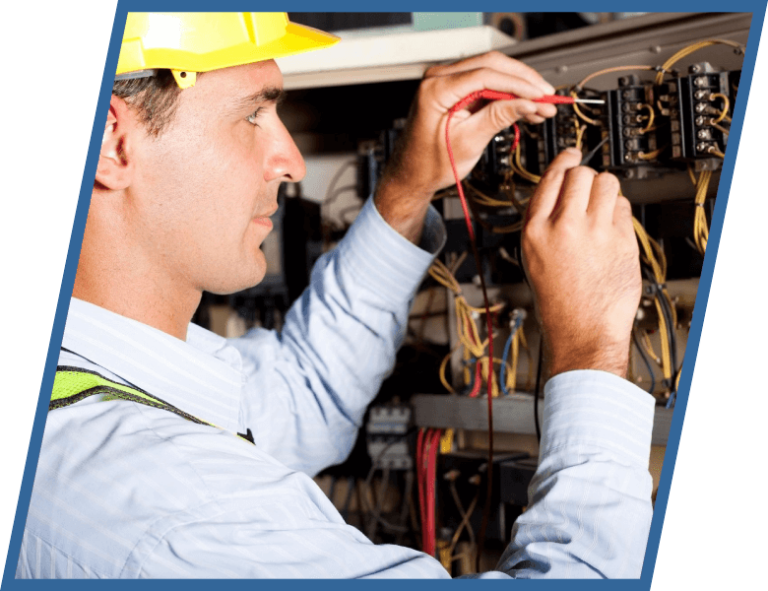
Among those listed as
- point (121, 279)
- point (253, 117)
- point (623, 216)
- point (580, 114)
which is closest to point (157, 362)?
point (121, 279)

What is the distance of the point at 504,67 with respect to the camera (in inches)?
39.1

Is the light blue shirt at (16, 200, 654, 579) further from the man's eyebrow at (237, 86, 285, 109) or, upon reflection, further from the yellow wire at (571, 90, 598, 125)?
the yellow wire at (571, 90, 598, 125)

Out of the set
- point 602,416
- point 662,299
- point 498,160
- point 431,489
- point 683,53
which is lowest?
point 431,489

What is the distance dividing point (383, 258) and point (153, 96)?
0.46 m

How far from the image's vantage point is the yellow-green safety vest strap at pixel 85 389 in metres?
0.70

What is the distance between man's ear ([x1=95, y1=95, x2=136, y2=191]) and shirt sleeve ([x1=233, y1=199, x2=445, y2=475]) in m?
0.43

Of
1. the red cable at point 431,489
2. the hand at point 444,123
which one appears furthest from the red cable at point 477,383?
the hand at point 444,123

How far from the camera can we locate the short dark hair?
2.82 ft

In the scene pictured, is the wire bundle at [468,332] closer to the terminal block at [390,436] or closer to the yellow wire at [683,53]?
the terminal block at [390,436]

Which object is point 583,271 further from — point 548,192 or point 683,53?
point 683,53

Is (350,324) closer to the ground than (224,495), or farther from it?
farther from it

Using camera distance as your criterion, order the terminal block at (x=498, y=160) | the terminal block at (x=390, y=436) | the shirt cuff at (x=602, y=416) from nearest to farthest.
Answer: the shirt cuff at (x=602, y=416) < the terminal block at (x=498, y=160) < the terminal block at (x=390, y=436)

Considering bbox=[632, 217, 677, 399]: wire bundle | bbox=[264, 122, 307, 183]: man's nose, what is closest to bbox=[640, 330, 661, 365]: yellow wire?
bbox=[632, 217, 677, 399]: wire bundle

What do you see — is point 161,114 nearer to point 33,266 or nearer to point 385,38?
point 33,266
